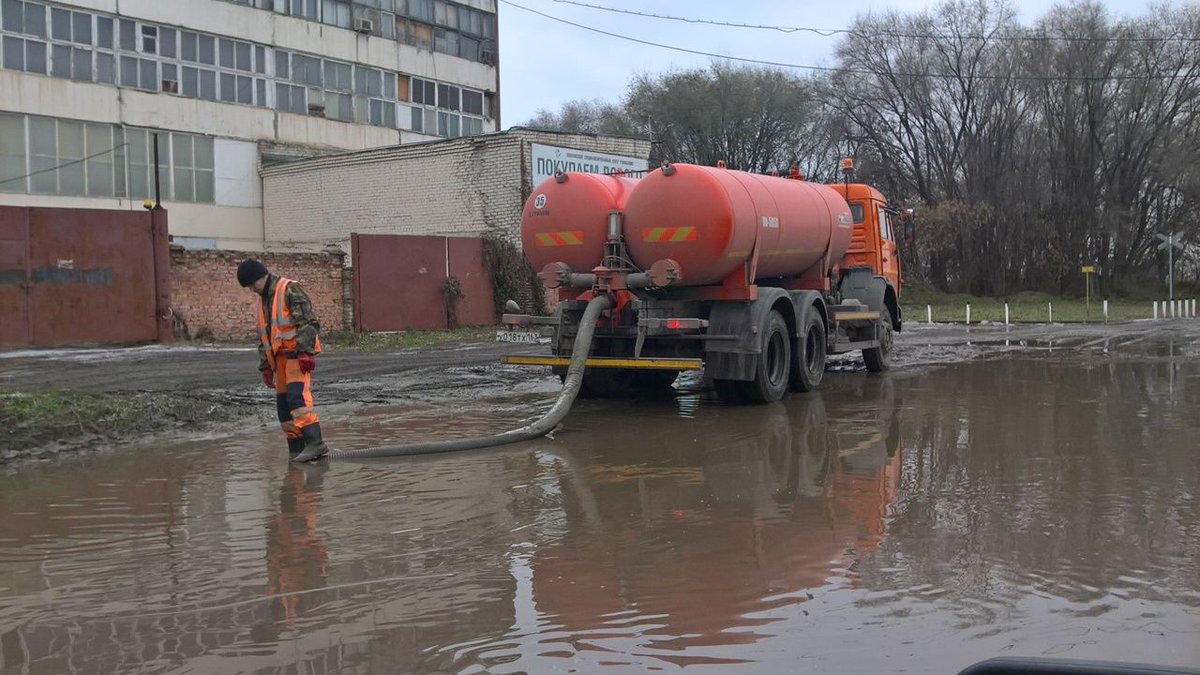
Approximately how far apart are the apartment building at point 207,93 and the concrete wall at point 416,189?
205cm

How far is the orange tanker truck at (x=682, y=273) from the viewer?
10.2m

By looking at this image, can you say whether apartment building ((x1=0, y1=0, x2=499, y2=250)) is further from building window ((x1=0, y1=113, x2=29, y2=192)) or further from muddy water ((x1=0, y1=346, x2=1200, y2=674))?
muddy water ((x1=0, y1=346, x2=1200, y2=674))

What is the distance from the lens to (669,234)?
33.4 feet

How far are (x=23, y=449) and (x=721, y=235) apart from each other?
6369 mm

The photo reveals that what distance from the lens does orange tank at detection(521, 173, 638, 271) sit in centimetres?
1070

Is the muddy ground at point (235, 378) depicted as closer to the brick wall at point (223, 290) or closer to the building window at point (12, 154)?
the brick wall at point (223, 290)

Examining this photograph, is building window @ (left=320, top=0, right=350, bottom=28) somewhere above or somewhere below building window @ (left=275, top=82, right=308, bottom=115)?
above

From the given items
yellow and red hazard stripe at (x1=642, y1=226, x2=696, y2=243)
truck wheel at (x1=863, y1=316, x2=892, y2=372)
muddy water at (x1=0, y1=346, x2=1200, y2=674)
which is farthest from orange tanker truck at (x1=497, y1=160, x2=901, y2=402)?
truck wheel at (x1=863, y1=316, x2=892, y2=372)

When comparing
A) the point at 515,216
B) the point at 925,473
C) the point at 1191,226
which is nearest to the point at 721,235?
the point at 925,473

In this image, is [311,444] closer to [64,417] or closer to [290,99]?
[64,417]

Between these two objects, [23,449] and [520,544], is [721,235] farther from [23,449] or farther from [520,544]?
[23,449]

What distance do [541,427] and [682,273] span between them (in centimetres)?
238

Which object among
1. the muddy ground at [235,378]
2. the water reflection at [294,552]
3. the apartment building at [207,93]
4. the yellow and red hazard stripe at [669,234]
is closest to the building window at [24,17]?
the apartment building at [207,93]

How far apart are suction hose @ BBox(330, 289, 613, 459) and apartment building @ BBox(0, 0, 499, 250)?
1676cm
